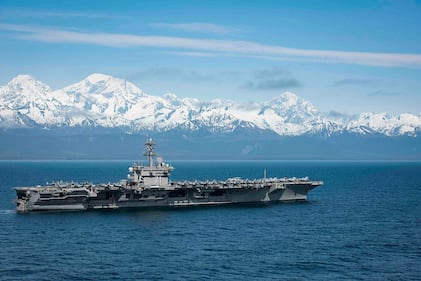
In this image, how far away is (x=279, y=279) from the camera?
4422 cm

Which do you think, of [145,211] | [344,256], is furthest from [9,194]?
[344,256]

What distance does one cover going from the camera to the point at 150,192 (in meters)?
77.7

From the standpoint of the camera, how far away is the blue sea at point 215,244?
45938 mm

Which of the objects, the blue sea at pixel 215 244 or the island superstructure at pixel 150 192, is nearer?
the blue sea at pixel 215 244

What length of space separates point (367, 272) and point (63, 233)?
27.9 metres

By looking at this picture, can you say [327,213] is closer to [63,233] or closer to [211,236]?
[211,236]

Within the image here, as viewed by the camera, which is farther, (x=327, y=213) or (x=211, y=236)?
(x=327, y=213)

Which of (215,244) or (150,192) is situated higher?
(150,192)

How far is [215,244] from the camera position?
55.8 meters

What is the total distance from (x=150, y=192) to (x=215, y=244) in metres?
23.2

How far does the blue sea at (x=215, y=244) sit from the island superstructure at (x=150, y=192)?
2.24m

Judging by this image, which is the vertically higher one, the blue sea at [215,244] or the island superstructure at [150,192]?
the island superstructure at [150,192]

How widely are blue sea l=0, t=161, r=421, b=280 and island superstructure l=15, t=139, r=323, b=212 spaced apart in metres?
2.24

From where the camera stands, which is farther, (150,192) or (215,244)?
(150,192)
